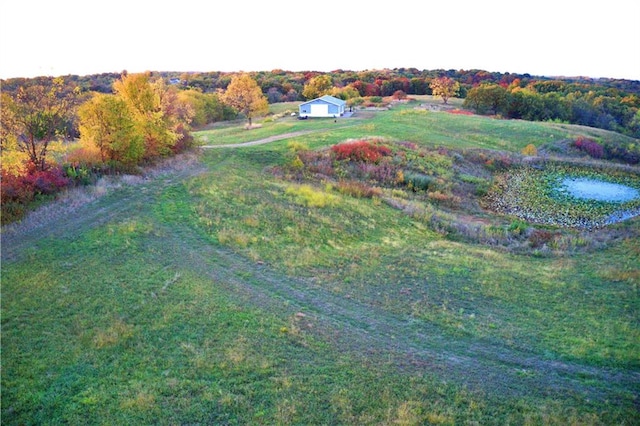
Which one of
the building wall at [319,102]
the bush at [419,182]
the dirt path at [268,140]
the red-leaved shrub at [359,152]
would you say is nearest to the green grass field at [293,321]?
the bush at [419,182]

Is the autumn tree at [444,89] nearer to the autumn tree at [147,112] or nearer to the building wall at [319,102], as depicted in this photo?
the building wall at [319,102]

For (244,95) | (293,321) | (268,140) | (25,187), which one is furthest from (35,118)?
(244,95)

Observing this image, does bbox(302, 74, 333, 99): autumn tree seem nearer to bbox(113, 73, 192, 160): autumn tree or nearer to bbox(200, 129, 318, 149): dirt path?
bbox(200, 129, 318, 149): dirt path

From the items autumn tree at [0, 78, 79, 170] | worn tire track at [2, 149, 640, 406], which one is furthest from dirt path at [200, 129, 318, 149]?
worn tire track at [2, 149, 640, 406]

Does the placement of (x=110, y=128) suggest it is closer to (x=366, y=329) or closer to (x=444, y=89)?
(x=366, y=329)

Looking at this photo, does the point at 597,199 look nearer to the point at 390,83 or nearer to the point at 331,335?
the point at 331,335

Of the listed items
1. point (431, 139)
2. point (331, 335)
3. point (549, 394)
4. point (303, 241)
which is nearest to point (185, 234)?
point (303, 241)
